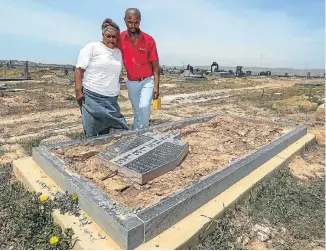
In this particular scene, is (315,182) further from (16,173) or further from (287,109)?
(287,109)

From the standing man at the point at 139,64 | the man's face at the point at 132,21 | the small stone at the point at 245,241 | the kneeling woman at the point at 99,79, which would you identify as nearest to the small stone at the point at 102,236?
the small stone at the point at 245,241

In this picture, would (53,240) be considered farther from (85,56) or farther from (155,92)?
(155,92)

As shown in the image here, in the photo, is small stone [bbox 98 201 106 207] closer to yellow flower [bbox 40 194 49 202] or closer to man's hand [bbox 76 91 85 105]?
yellow flower [bbox 40 194 49 202]

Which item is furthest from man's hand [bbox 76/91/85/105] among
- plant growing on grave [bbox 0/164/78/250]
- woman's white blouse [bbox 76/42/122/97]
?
plant growing on grave [bbox 0/164/78/250]

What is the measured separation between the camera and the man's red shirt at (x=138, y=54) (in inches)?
160

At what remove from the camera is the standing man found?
13.2 ft

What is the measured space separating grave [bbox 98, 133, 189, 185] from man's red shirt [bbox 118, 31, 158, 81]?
2.99ft

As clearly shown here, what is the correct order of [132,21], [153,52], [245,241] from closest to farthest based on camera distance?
[245,241] < [132,21] < [153,52]

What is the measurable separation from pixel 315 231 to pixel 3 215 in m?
2.71

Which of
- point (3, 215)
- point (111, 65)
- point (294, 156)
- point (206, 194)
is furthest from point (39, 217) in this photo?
point (294, 156)

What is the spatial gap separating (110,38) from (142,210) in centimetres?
226

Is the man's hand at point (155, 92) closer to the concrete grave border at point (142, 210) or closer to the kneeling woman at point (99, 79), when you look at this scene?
the kneeling woman at point (99, 79)

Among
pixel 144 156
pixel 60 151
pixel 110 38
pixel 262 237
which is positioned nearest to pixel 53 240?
pixel 144 156

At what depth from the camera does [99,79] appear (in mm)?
3838
